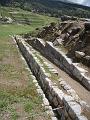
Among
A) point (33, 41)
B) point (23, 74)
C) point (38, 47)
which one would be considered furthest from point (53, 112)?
point (33, 41)

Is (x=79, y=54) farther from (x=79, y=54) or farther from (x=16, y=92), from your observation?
(x=16, y=92)

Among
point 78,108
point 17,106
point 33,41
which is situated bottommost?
point 33,41

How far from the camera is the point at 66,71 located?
28.4 meters

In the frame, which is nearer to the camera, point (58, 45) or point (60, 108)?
point (60, 108)

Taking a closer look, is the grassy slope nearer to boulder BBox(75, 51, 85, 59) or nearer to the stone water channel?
the stone water channel

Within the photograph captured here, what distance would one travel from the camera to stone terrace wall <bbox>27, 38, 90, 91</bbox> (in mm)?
24202

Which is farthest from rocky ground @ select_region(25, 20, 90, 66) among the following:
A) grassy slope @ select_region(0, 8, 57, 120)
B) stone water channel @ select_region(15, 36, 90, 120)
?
grassy slope @ select_region(0, 8, 57, 120)

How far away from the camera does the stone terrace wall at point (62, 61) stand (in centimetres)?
2420

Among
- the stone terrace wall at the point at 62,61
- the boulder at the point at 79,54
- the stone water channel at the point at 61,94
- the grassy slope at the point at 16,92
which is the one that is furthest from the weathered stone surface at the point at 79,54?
the grassy slope at the point at 16,92

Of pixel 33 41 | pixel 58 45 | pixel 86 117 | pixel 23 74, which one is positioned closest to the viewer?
pixel 86 117

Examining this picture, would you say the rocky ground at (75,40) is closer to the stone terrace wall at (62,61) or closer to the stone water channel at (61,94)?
the stone terrace wall at (62,61)

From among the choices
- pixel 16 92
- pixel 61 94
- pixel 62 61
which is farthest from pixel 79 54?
pixel 61 94

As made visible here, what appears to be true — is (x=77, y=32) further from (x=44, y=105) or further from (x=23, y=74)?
(x=44, y=105)

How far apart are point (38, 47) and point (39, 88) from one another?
19.5 meters
